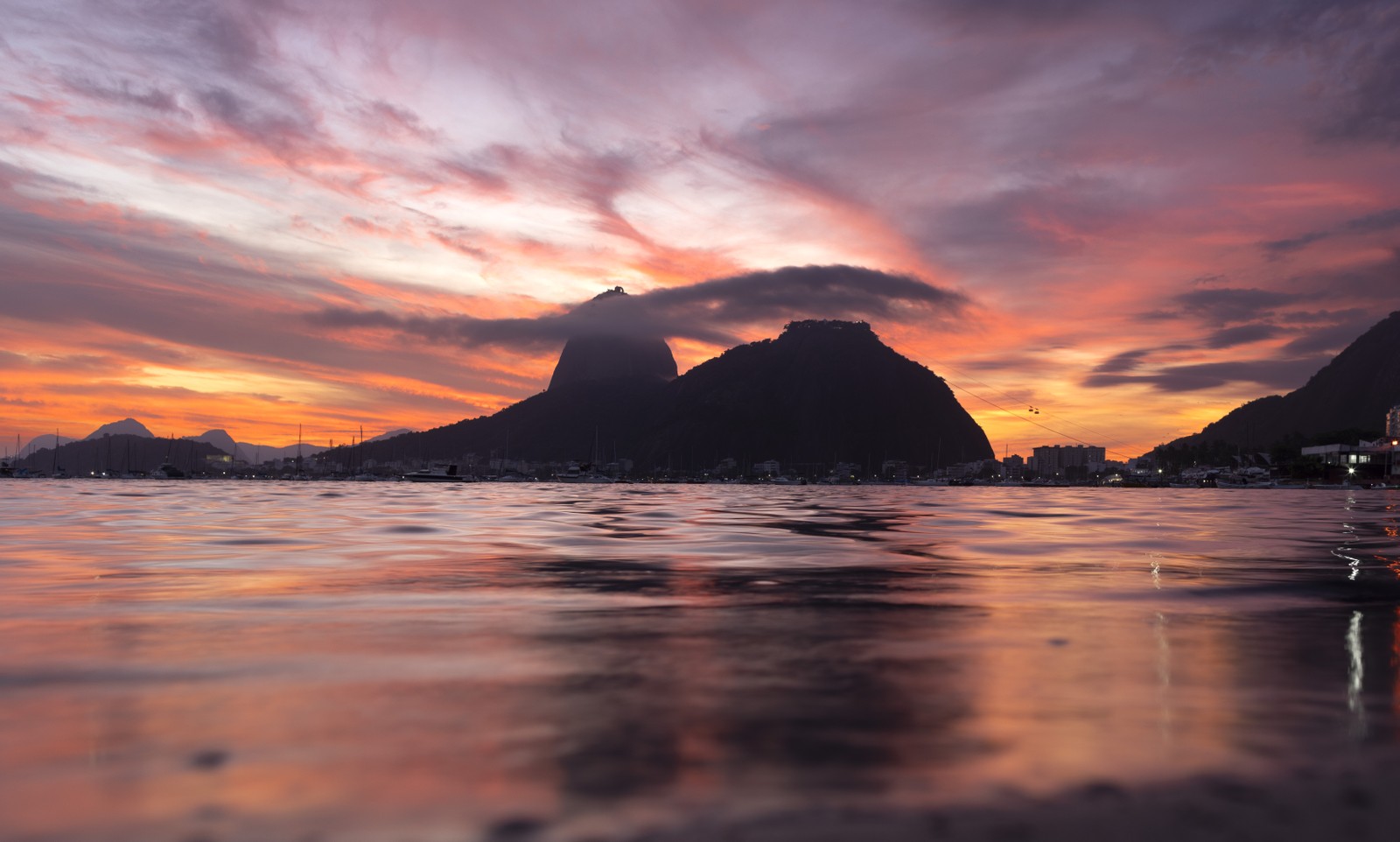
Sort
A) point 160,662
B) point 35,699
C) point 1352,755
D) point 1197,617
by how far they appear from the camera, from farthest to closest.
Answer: point 1197,617
point 160,662
point 35,699
point 1352,755

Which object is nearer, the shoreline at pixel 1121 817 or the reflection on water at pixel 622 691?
the shoreline at pixel 1121 817

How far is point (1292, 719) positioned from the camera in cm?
656

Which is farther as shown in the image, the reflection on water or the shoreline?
the reflection on water

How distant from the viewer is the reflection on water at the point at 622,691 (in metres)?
4.90

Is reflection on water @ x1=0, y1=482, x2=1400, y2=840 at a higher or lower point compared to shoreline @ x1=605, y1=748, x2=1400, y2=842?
lower

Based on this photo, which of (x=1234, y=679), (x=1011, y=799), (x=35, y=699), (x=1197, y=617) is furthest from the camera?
(x=1197, y=617)

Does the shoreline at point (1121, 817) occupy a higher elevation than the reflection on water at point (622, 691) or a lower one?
higher

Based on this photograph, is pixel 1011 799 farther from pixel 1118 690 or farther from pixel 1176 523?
pixel 1176 523

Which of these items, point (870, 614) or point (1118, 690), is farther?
point (870, 614)

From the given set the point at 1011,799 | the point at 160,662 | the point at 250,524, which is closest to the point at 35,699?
the point at 160,662

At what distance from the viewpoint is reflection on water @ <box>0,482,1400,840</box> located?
4898 mm

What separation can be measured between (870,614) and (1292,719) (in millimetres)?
5895

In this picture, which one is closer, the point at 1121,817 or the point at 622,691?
the point at 1121,817

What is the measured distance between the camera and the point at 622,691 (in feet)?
24.5
